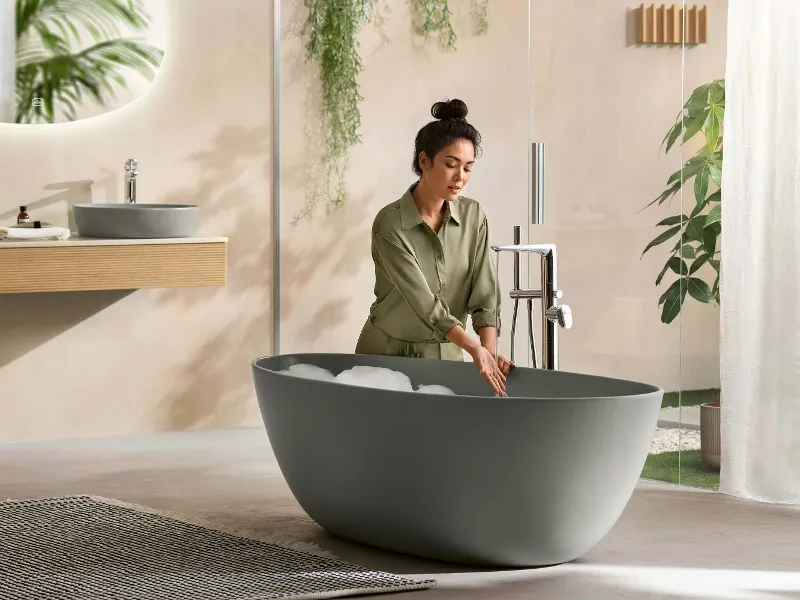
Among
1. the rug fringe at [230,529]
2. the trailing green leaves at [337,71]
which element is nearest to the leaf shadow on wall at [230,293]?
the trailing green leaves at [337,71]

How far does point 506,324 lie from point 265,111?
140 cm

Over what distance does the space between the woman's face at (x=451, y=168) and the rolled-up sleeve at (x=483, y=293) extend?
24 centimetres

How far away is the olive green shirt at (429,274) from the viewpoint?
3742 millimetres

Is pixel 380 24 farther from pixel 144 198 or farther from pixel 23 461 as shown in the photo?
pixel 23 461

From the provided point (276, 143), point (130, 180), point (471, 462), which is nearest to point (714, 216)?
point (471, 462)

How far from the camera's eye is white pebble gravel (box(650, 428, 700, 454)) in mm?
4270

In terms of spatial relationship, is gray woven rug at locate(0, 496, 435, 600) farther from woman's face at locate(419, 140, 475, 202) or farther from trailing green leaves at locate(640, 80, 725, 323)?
trailing green leaves at locate(640, 80, 725, 323)

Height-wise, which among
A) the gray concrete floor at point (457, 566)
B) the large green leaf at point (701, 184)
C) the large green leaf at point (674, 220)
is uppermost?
the large green leaf at point (701, 184)

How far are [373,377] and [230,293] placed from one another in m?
1.84

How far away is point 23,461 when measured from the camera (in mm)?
4695

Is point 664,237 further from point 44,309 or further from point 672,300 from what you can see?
point 44,309

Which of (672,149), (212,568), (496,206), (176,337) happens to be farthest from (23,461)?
(672,149)

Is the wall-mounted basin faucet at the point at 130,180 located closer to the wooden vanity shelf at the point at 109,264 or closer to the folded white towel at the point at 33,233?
the wooden vanity shelf at the point at 109,264

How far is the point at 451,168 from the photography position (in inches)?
145
